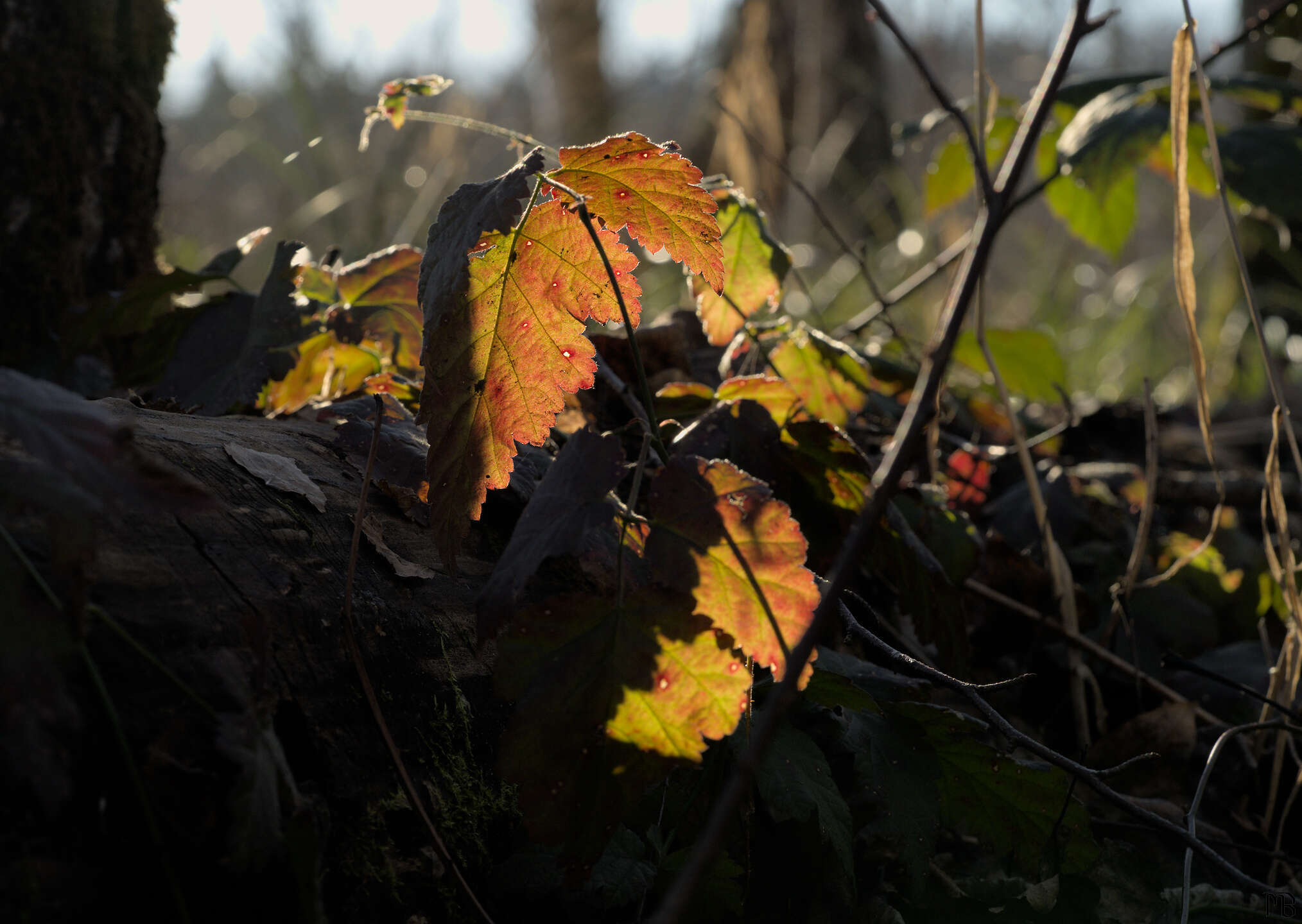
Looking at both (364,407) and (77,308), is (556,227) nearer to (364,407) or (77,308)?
(364,407)

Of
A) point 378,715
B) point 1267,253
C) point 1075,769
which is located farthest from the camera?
point 1267,253

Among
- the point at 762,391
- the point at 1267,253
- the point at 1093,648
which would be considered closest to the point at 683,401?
the point at 762,391

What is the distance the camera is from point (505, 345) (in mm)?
779

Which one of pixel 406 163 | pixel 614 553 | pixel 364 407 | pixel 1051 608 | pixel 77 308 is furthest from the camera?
pixel 406 163

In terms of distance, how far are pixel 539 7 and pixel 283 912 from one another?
6890 millimetres

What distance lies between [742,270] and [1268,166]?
104 cm

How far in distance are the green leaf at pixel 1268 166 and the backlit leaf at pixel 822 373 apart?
0.81 meters

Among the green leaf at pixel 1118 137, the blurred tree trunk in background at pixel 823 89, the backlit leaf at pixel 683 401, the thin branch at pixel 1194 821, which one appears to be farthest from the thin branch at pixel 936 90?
the blurred tree trunk in background at pixel 823 89

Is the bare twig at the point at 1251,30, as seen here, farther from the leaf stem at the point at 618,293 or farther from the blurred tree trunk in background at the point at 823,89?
the blurred tree trunk in background at the point at 823,89

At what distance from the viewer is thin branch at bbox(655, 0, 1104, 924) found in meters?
0.37

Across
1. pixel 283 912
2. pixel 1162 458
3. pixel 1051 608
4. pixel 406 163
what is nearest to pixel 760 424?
pixel 1051 608

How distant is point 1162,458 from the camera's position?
7.00ft

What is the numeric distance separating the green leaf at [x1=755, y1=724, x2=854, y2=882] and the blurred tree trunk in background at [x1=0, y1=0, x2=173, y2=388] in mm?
1296

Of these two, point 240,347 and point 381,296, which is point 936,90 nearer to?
point 381,296
